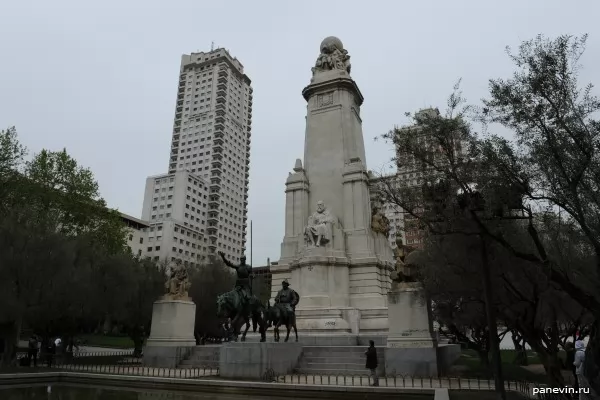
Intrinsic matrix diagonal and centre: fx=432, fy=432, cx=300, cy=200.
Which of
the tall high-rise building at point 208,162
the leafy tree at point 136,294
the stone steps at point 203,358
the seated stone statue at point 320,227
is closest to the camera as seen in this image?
the stone steps at point 203,358

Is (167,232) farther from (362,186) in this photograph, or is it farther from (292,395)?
(292,395)

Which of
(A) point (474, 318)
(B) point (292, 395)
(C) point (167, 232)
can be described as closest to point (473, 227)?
(B) point (292, 395)

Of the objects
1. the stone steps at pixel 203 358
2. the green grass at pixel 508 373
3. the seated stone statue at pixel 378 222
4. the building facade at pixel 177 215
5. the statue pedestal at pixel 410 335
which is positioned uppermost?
the building facade at pixel 177 215

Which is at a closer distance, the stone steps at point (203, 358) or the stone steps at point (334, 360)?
the stone steps at point (334, 360)

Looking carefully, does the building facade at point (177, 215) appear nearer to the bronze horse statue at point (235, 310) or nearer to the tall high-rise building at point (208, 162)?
the tall high-rise building at point (208, 162)

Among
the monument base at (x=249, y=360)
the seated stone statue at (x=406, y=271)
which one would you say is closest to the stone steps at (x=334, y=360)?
the monument base at (x=249, y=360)

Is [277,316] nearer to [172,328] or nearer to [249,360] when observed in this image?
[249,360]

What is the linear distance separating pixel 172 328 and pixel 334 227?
10.9 metres

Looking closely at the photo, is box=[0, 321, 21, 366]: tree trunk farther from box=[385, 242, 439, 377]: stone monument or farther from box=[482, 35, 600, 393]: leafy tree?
box=[482, 35, 600, 393]: leafy tree

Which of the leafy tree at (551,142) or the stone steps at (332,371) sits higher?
the leafy tree at (551,142)

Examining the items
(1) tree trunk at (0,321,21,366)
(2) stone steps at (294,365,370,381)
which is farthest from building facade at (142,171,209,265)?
(2) stone steps at (294,365,370,381)

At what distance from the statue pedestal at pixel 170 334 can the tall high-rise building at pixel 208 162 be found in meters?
72.1

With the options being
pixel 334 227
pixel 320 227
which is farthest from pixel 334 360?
pixel 334 227

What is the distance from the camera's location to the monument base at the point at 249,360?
15.4 m
